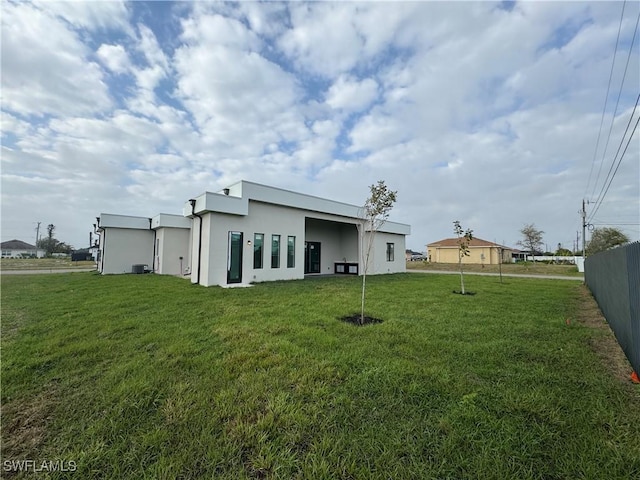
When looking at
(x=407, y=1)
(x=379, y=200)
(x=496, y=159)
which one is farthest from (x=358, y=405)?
(x=496, y=159)

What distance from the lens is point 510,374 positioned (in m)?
3.42

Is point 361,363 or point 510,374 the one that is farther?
point 361,363

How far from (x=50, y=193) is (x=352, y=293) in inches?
829

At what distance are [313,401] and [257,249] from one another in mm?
10030

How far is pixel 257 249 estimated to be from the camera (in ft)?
40.5

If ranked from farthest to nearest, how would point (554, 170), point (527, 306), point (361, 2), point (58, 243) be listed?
point (58, 243) → point (554, 170) → point (527, 306) → point (361, 2)

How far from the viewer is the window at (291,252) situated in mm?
13508

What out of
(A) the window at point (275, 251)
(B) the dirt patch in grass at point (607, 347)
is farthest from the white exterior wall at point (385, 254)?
(B) the dirt patch in grass at point (607, 347)

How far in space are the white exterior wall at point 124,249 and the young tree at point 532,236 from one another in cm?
4389

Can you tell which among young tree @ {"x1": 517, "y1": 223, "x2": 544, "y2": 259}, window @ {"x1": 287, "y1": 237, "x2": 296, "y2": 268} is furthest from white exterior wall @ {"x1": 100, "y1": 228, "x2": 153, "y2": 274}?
young tree @ {"x1": 517, "y1": 223, "x2": 544, "y2": 259}

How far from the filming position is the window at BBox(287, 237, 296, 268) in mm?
13508

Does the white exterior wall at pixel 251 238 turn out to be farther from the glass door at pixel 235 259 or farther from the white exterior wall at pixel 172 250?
the white exterior wall at pixel 172 250

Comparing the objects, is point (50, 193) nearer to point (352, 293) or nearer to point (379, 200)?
point (352, 293)

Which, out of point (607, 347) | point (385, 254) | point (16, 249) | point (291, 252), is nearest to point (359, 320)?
point (607, 347)
